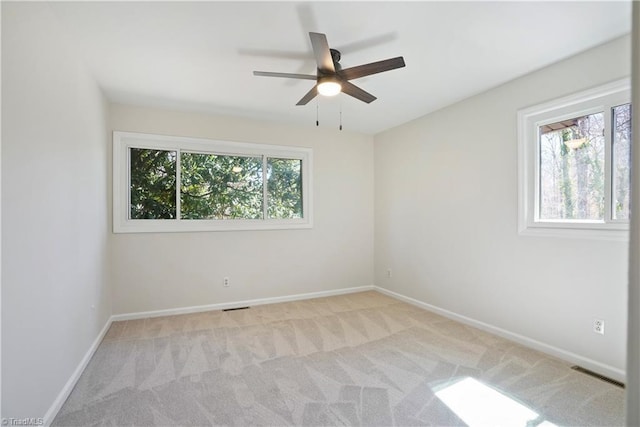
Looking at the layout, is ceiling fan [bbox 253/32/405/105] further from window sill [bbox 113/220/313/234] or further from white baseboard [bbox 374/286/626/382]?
white baseboard [bbox 374/286/626/382]

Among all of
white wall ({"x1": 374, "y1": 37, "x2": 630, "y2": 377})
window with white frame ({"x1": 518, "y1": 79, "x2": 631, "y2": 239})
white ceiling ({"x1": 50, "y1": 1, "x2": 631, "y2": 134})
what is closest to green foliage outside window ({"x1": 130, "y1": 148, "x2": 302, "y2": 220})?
white ceiling ({"x1": 50, "y1": 1, "x2": 631, "y2": 134})

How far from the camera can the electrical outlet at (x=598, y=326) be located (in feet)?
7.84

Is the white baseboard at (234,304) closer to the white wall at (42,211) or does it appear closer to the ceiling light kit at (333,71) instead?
the white wall at (42,211)

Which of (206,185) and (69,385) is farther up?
(206,185)

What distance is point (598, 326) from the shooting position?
2.42m

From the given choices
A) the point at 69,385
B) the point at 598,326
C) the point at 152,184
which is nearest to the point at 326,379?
the point at 69,385

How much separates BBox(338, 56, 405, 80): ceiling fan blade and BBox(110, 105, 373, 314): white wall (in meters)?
2.21

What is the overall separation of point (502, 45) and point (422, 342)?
260cm

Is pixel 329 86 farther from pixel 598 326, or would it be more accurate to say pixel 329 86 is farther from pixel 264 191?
pixel 598 326

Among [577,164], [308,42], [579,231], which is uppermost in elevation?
[308,42]

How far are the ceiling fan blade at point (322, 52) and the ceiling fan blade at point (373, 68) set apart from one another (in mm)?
123

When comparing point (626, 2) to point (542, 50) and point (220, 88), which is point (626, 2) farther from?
point (220, 88)

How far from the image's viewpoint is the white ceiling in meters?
2.01

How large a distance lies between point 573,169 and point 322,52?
2328mm
